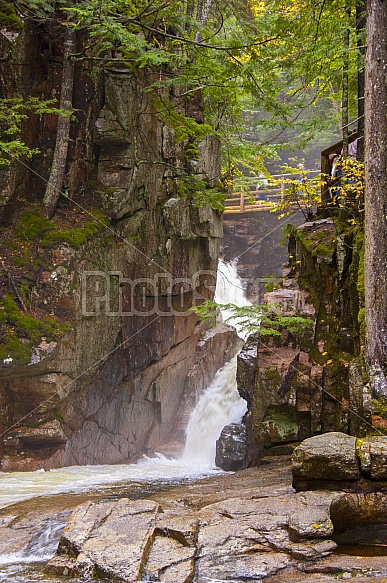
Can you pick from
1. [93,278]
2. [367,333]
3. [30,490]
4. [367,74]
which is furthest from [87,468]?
[367,74]

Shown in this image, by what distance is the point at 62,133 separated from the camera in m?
13.0

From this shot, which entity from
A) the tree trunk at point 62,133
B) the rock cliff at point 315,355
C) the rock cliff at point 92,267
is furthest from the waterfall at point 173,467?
the tree trunk at point 62,133

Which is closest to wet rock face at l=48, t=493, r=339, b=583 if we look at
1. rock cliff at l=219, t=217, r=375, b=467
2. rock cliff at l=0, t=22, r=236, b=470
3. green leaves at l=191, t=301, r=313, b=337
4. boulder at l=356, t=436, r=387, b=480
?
boulder at l=356, t=436, r=387, b=480

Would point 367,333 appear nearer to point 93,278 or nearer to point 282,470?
point 282,470

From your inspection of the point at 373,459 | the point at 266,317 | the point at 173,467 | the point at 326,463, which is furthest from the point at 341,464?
the point at 173,467

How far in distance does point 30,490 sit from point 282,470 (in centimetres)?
433

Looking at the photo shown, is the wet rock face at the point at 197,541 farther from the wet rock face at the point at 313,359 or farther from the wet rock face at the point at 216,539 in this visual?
the wet rock face at the point at 313,359

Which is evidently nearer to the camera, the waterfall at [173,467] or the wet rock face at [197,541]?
the wet rock face at [197,541]

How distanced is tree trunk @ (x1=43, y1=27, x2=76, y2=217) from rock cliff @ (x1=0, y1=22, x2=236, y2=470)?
36cm

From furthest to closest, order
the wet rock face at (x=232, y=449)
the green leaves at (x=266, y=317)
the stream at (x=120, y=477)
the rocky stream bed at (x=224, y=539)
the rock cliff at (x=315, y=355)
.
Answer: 1. the wet rock face at (x=232, y=449)
2. the green leaves at (x=266, y=317)
3. the rock cliff at (x=315, y=355)
4. the stream at (x=120, y=477)
5. the rocky stream bed at (x=224, y=539)

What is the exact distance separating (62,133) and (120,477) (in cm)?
798

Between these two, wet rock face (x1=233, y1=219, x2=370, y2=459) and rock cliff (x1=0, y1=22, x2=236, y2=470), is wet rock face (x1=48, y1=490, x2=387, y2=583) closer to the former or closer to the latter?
wet rock face (x1=233, y1=219, x2=370, y2=459)

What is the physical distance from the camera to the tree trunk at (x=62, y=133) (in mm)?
12883

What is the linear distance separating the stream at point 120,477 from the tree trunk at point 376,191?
168 inches
